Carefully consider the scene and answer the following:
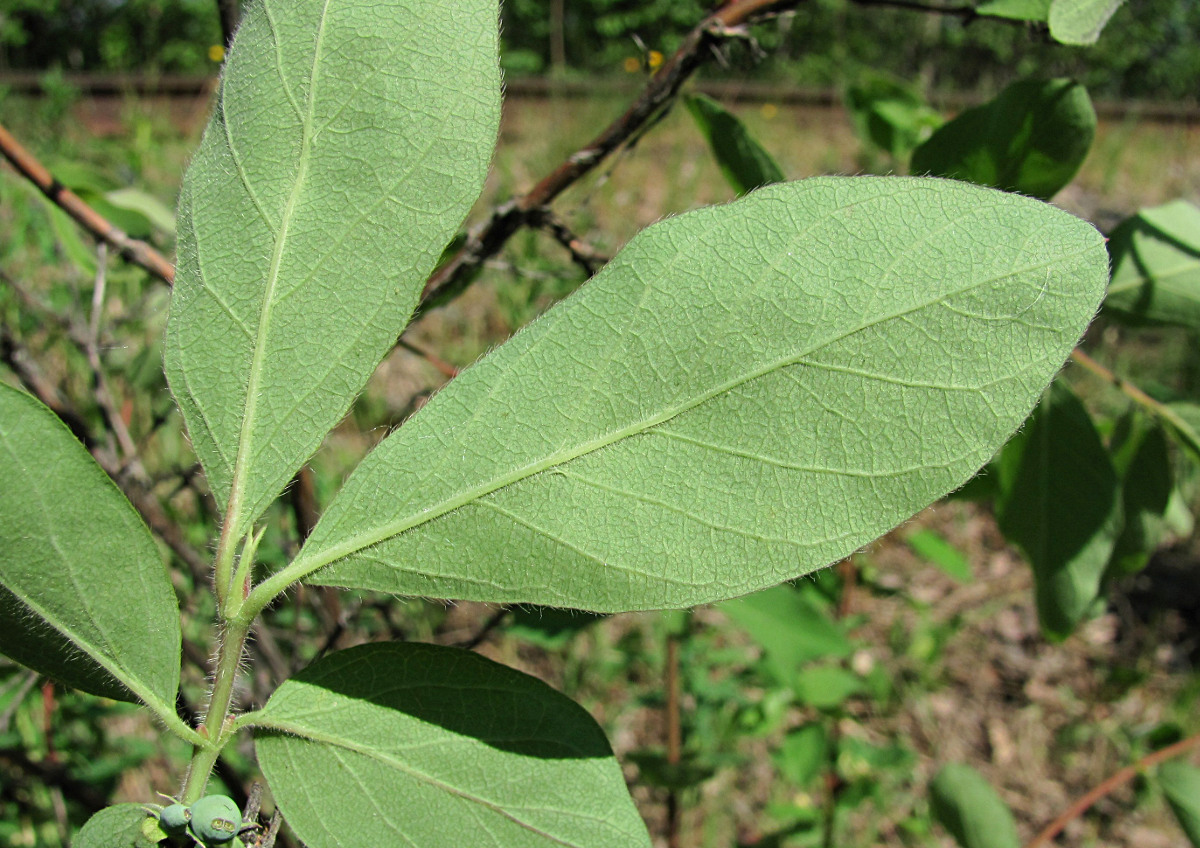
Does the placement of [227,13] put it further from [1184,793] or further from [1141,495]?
[1184,793]

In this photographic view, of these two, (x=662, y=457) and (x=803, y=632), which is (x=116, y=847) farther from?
(x=803, y=632)

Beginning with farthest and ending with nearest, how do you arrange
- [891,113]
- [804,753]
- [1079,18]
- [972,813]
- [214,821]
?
[804,753]
[972,813]
[891,113]
[1079,18]
[214,821]

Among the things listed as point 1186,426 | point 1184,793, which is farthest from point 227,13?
point 1184,793

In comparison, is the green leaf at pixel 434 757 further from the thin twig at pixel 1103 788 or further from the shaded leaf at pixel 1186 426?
the thin twig at pixel 1103 788

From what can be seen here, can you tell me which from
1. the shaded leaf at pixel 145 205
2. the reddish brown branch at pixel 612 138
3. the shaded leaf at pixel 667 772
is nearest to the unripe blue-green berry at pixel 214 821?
the reddish brown branch at pixel 612 138

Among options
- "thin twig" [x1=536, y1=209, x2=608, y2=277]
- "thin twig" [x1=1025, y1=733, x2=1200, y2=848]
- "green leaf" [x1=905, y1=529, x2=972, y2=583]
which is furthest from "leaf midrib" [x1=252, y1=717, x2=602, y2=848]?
"green leaf" [x1=905, y1=529, x2=972, y2=583]

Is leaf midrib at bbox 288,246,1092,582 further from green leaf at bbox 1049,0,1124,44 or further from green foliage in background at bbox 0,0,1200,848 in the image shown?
green leaf at bbox 1049,0,1124,44

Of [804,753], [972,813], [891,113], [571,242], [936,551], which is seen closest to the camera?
[571,242]

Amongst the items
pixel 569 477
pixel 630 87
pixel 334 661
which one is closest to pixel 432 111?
pixel 569 477
